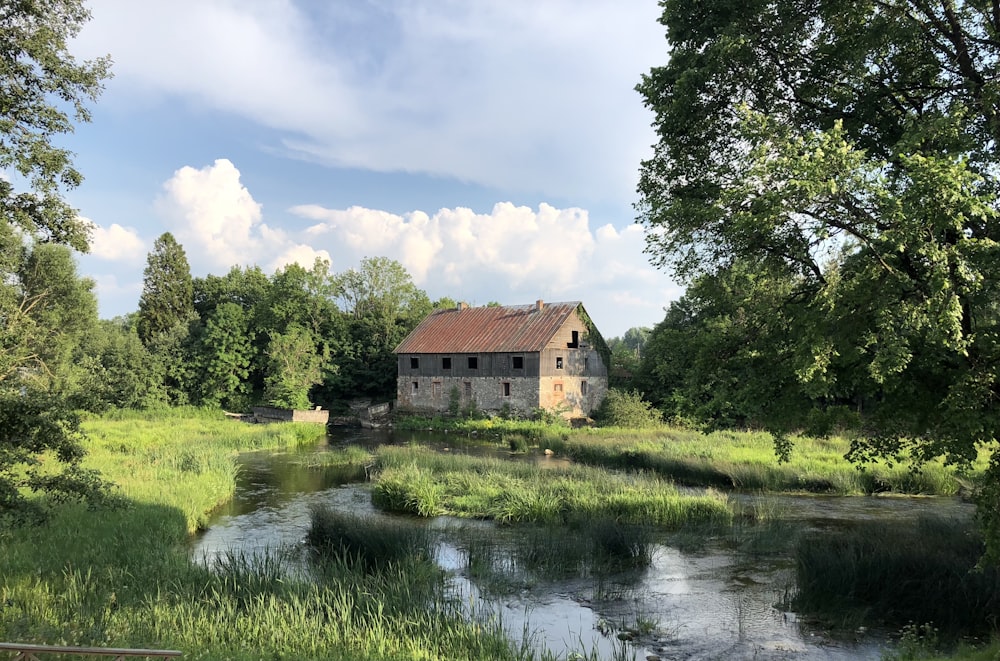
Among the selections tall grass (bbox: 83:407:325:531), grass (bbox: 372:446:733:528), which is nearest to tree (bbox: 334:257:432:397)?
tall grass (bbox: 83:407:325:531)

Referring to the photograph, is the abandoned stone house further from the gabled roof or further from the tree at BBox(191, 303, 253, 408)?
the tree at BBox(191, 303, 253, 408)

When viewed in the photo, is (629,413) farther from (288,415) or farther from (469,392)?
(288,415)

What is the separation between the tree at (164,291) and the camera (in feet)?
176

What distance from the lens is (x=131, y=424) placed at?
3209cm

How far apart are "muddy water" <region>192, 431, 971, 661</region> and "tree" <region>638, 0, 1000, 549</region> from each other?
8.61 ft

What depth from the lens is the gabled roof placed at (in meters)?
40.3

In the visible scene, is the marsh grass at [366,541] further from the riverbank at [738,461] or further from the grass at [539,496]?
the riverbank at [738,461]

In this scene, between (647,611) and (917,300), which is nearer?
(917,300)

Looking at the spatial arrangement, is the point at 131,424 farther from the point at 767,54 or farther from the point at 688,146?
the point at 767,54

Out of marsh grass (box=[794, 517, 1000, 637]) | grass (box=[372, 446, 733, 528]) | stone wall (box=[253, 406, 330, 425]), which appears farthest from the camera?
stone wall (box=[253, 406, 330, 425])

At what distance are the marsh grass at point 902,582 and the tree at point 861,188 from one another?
5.86ft

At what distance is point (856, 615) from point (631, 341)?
15115 cm

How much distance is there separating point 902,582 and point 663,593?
12.0ft

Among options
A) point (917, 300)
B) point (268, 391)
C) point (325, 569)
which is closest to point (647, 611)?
point (325, 569)
